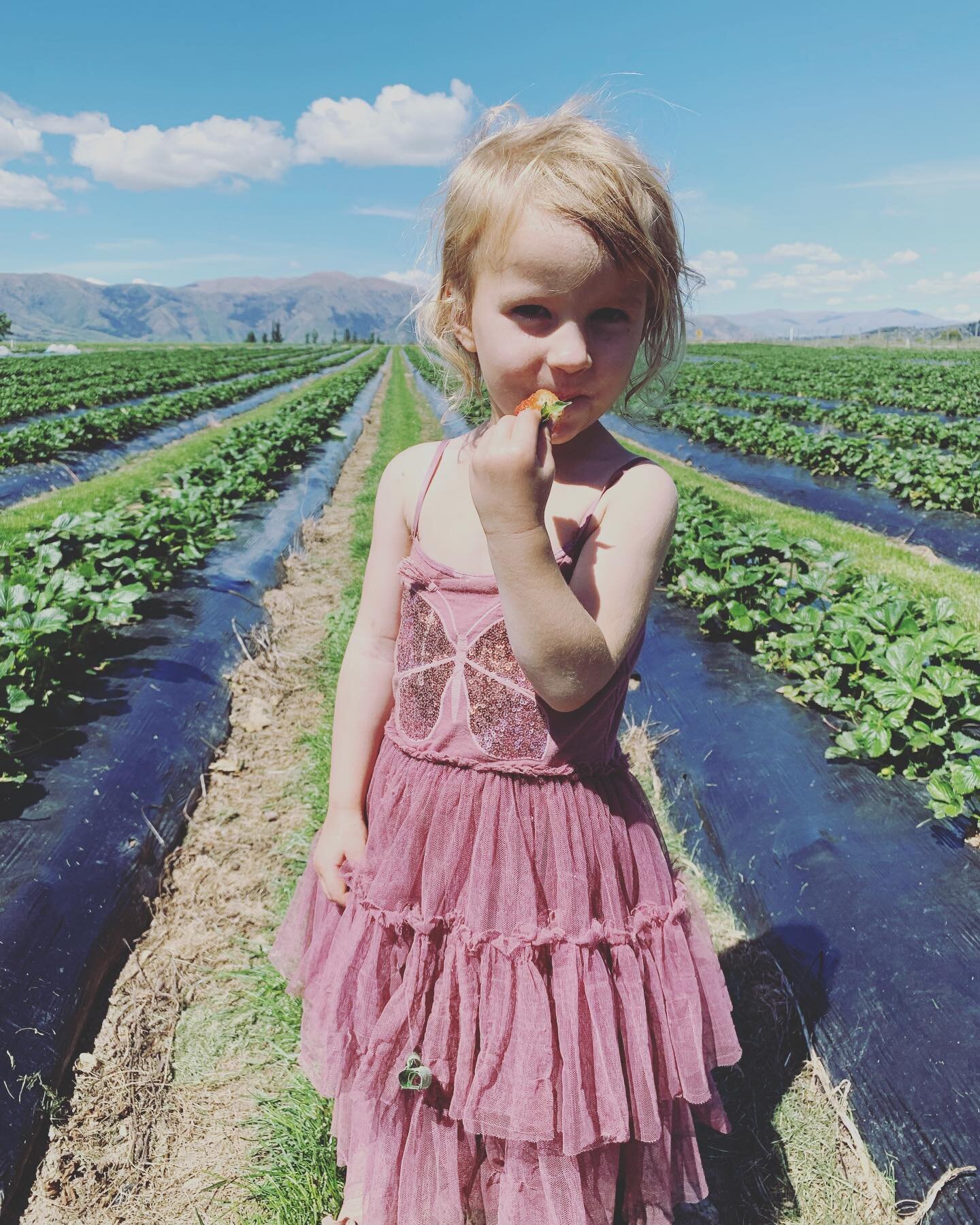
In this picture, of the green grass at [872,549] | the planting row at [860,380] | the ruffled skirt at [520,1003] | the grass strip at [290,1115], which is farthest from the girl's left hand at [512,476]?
the planting row at [860,380]

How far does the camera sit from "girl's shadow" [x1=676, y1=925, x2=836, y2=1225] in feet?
6.17

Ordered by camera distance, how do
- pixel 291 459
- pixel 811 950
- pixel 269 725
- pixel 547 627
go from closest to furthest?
pixel 547 627 < pixel 811 950 < pixel 269 725 < pixel 291 459

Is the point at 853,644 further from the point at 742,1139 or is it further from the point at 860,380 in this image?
the point at 860,380

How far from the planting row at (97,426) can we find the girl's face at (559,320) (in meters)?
11.0

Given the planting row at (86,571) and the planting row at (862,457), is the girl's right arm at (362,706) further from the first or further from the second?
the planting row at (862,457)

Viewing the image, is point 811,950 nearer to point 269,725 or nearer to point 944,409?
point 269,725

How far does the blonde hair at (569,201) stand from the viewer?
115cm

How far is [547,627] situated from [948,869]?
201cm

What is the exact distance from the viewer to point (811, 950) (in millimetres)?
2291

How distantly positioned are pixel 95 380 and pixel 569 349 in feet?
82.6

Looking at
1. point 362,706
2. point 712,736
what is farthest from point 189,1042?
point 712,736

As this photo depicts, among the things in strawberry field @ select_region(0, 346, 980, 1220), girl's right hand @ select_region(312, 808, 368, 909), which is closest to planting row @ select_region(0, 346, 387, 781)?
strawberry field @ select_region(0, 346, 980, 1220)

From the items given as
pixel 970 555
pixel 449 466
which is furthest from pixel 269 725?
pixel 970 555

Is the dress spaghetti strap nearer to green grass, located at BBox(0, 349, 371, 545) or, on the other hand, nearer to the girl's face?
the girl's face
